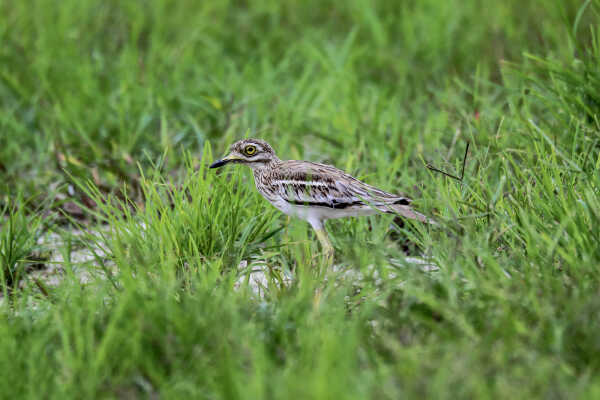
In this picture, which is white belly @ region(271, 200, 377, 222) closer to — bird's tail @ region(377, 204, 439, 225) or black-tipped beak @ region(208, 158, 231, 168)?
bird's tail @ region(377, 204, 439, 225)

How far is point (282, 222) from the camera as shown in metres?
4.56

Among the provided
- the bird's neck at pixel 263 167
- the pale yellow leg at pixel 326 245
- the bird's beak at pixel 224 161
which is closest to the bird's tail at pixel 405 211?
the pale yellow leg at pixel 326 245

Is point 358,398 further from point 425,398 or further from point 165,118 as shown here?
point 165,118

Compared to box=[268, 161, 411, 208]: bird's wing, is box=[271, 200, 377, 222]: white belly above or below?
below

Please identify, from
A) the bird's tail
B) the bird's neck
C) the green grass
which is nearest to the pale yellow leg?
the green grass

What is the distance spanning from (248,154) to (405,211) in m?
1.00

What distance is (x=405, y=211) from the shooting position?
3707 millimetres

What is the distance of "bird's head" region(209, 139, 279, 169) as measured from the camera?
4.21m

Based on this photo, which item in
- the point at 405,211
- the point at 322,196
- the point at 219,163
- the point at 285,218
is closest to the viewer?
the point at 405,211

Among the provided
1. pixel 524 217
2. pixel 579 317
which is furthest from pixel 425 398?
pixel 524 217

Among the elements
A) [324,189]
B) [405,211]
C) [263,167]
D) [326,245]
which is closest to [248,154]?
[263,167]

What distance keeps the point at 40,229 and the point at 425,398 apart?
295cm

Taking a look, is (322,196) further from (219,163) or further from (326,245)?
(219,163)

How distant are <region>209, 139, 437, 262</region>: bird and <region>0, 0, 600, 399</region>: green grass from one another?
0.14 metres
